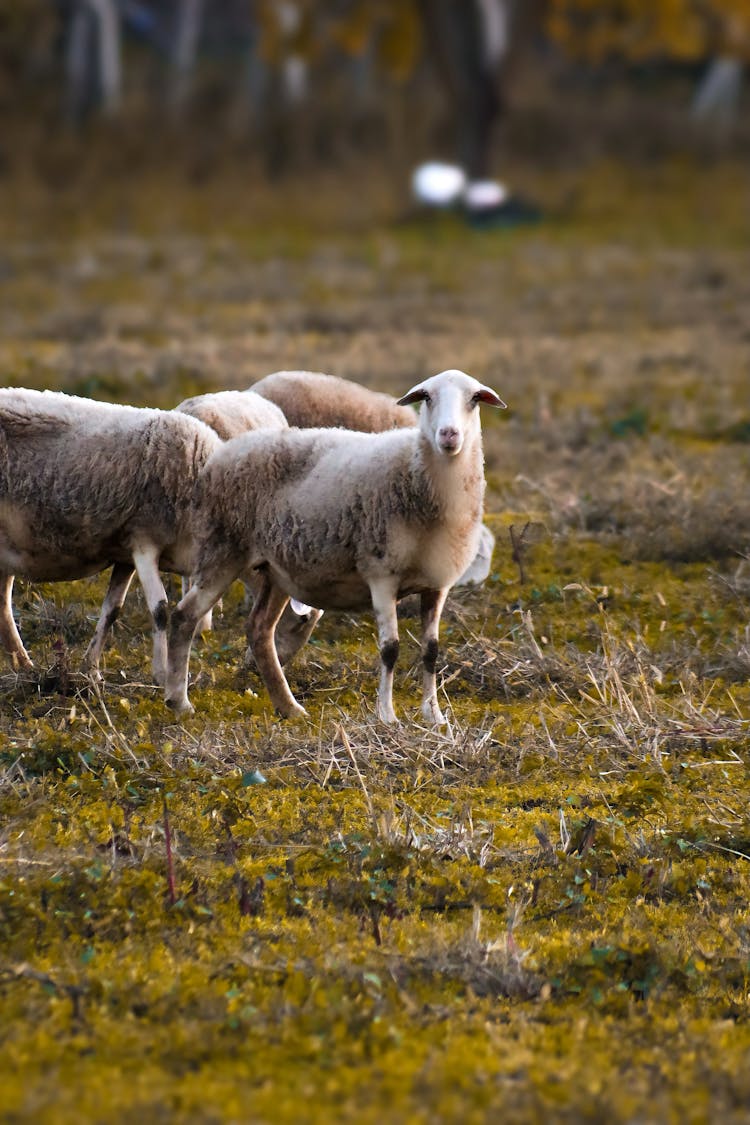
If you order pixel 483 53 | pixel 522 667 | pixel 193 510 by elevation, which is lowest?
pixel 522 667

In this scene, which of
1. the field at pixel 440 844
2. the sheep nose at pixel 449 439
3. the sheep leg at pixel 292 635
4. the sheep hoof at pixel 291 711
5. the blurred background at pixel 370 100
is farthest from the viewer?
the blurred background at pixel 370 100

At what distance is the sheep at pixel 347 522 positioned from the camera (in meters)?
6.30

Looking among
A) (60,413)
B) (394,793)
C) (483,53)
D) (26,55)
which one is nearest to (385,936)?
(394,793)

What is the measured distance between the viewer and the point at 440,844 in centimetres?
522

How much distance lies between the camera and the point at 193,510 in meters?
6.79

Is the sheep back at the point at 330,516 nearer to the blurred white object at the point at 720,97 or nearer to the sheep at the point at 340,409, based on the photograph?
the sheep at the point at 340,409

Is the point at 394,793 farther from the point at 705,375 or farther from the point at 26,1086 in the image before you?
the point at 705,375

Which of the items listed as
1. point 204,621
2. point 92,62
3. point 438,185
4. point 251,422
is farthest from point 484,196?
point 204,621

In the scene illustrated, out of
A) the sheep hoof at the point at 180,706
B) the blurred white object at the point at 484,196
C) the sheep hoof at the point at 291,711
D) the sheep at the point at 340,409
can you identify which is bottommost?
the sheep hoof at the point at 291,711

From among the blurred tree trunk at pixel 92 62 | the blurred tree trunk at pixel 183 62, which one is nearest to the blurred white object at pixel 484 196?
the blurred tree trunk at pixel 183 62

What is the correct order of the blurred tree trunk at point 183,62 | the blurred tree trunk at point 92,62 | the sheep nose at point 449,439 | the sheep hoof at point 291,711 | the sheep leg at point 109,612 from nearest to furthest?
the sheep nose at point 449,439
the sheep hoof at point 291,711
the sheep leg at point 109,612
the blurred tree trunk at point 92,62
the blurred tree trunk at point 183,62

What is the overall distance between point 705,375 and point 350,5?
58.9ft

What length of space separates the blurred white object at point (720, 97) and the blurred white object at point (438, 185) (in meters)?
7.02

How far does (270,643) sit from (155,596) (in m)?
0.55
